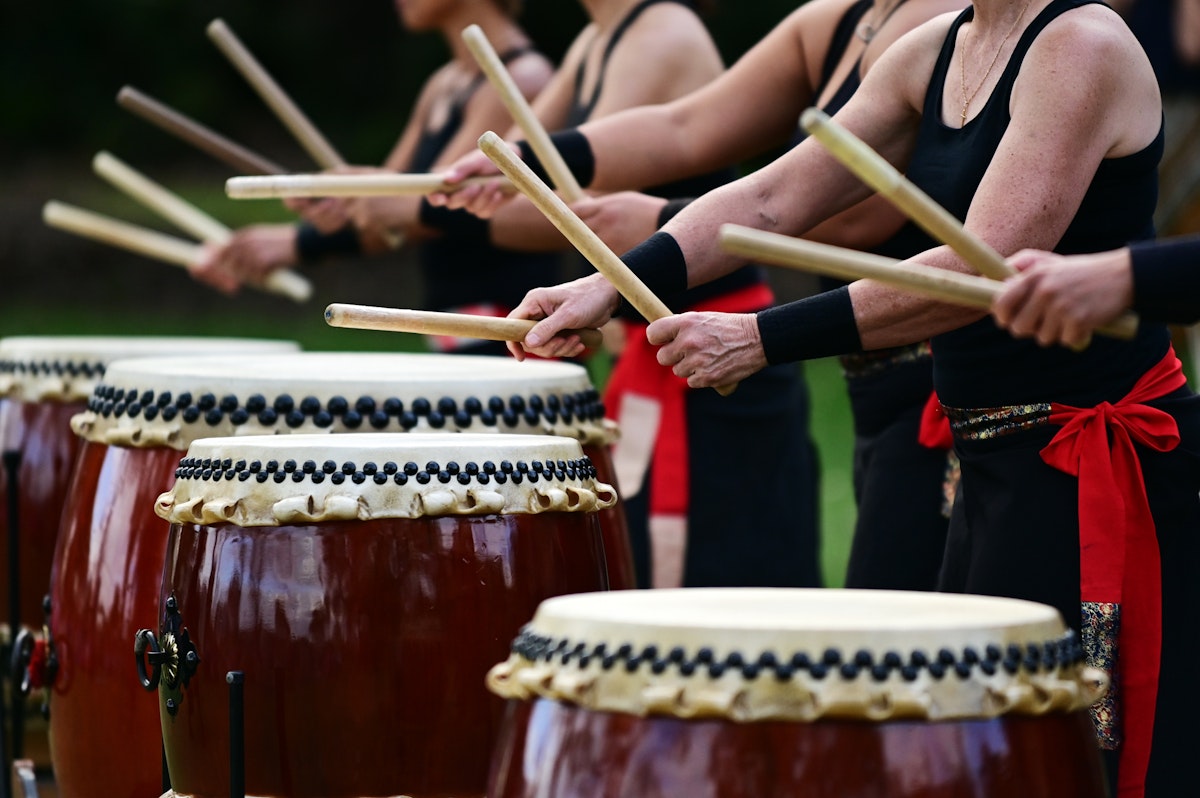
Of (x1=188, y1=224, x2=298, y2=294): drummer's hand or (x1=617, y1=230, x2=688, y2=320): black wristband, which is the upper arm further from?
(x1=188, y1=224, x2=298, y2=294): drummer's hand

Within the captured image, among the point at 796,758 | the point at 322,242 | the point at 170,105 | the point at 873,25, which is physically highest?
the point at 170,105

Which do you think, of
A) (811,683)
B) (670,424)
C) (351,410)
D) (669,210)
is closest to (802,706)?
(811,683)

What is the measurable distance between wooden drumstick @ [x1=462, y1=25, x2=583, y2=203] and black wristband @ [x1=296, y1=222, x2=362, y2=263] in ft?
4.76

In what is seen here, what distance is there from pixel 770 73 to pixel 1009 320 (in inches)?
49.1

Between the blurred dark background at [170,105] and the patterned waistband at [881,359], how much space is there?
9.42 metres

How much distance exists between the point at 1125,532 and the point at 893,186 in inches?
24.0

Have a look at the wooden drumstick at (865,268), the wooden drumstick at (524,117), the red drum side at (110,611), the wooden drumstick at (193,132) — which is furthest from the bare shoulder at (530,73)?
the wooden drumstick at (865,268)

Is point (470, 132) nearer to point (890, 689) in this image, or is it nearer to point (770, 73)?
point (770, 73)

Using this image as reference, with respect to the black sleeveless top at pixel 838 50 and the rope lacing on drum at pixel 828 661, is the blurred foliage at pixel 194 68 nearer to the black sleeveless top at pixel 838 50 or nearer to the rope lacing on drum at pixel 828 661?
the black sleeveless top at pixel 838 50

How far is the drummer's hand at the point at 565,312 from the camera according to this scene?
209cm

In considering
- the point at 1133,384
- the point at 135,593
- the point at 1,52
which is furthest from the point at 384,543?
the point at 1,52

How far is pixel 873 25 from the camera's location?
2.50m

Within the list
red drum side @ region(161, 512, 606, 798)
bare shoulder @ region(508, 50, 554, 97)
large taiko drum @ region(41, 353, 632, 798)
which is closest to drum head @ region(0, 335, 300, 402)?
large taiko drum @ region(41, 353, 632, 798)

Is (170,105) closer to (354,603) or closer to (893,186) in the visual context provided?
(354,603)
